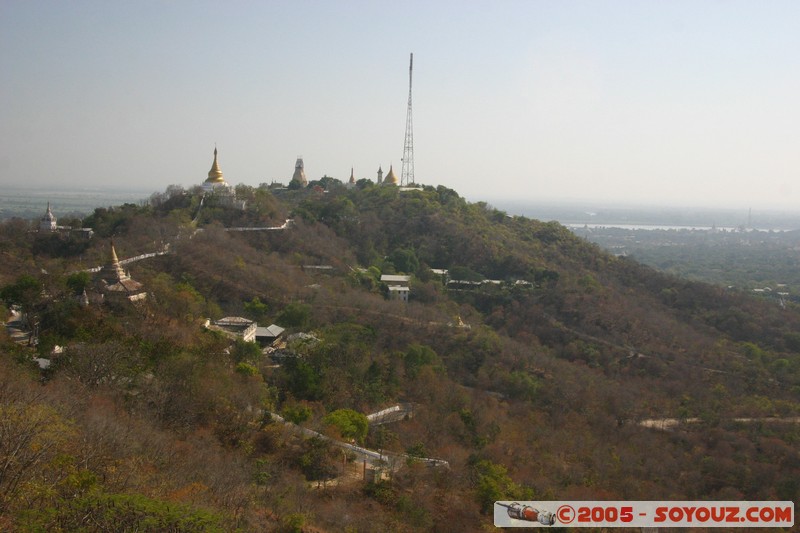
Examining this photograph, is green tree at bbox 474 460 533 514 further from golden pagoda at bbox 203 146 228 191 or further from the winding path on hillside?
golden pagoda at bbox 203 146 228 191

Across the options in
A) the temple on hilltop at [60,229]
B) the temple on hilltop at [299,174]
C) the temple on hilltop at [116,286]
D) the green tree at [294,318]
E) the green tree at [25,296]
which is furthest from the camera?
the temple on hilltop at [299,174]

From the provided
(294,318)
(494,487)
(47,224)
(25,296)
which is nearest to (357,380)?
(294,318)

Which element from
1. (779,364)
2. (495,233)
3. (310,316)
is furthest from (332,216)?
(779,364)

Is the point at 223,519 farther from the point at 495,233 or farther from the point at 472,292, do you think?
the point at 495,233

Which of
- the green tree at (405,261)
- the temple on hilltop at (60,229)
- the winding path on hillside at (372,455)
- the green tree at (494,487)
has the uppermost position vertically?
the temple on hilltop at (60,229)

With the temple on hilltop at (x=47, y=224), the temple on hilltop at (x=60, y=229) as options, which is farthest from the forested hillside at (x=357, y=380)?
the temple on hilltop at (x=47, y=224)

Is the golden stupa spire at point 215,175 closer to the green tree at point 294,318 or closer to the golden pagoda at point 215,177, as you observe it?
the golden pagoda at point 215,177

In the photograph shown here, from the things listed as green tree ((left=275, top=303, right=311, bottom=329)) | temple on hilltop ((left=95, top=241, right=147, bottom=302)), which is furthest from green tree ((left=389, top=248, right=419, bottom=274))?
temple on hilltop ((left=95, top=241, right=147, bottom=302))
